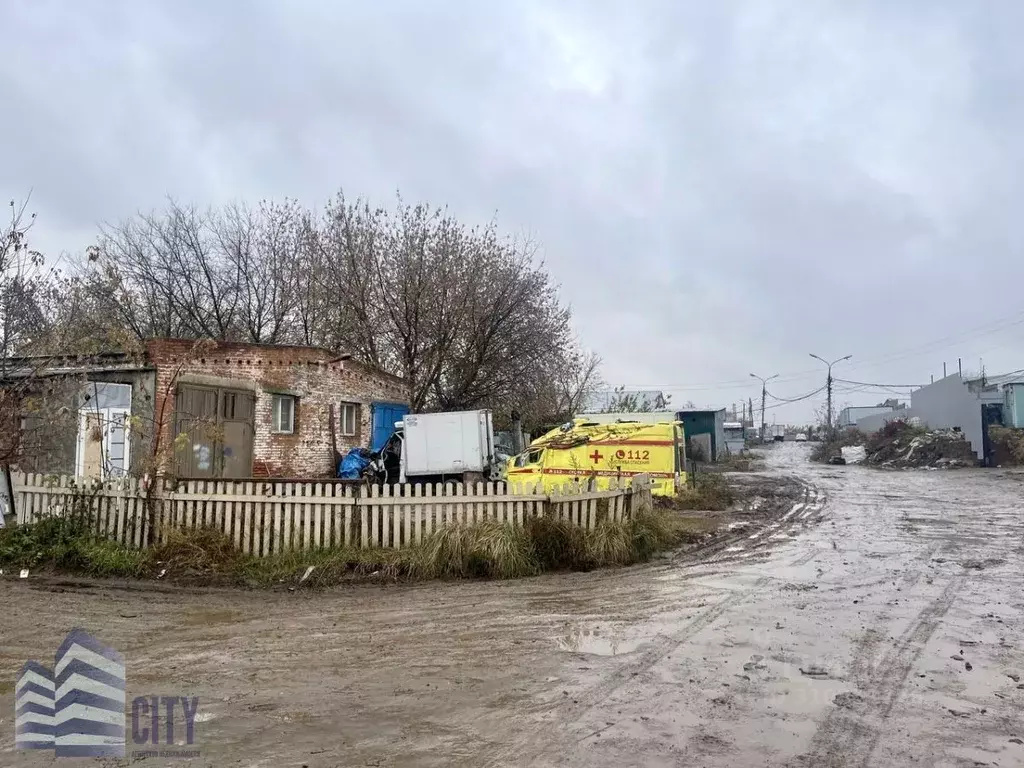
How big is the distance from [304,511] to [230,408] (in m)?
8.60

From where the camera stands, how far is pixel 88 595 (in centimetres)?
766

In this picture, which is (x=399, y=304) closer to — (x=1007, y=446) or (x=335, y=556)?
(x=335, y=556)

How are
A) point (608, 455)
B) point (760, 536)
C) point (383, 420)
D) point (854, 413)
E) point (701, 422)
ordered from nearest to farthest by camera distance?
point (760, 536) → point (608, 455) → point (383, 420) → point (701, 422) → point (854, 413)

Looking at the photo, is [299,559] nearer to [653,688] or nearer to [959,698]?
[653,688]

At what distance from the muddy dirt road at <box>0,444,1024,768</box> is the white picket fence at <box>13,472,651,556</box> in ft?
3.75

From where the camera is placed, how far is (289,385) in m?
17.9

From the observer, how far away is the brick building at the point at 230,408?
1505cm

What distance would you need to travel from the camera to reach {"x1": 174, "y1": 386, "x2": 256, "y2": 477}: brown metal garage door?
50.8 feet

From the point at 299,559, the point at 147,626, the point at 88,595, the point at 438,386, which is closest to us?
the point at 147,626

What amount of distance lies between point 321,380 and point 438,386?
4242 millimetres

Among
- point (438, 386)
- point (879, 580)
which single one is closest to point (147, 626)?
point (879, 580)

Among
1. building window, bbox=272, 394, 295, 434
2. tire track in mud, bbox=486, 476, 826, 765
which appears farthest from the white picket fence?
building window, bbox=272, 394, 295, 434

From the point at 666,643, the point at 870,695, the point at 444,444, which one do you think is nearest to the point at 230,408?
the point at 444,444

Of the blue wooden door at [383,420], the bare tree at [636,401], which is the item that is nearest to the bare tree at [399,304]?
the blue wooden door at [383,420]
